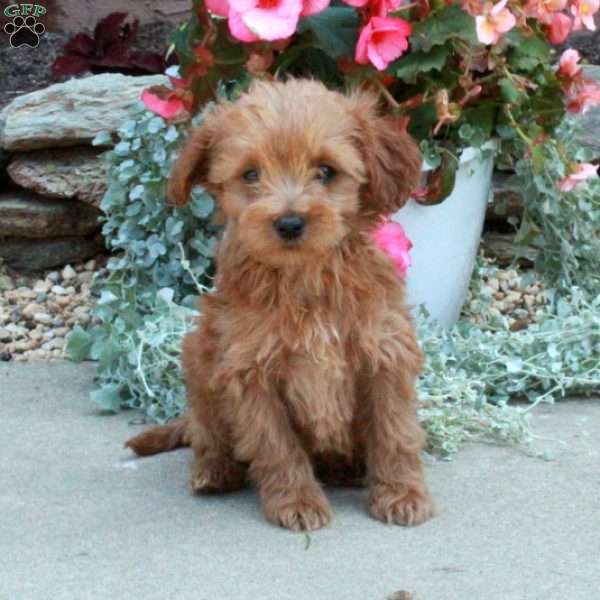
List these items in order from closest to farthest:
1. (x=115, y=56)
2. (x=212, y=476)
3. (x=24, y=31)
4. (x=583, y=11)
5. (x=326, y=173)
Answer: (x=326, y=173) < (x=212, y=476) < (x=583, y=11) < (x=115, y=56) < (x=24, y=31)

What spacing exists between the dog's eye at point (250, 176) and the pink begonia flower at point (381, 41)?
1.06 m

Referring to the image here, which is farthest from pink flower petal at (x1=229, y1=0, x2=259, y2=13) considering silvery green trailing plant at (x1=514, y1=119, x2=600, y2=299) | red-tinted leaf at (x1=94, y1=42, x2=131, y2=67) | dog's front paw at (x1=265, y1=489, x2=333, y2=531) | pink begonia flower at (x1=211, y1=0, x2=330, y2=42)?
red-tinted leaf at (x1=94, y1=42, x2=131, y2=67)

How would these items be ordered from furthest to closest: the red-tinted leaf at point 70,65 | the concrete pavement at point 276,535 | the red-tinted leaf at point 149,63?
1. the red-tinted leaf at point 70,65
2. the red-tinted leaf at point 149,63
3. the concrete pavement at point 276,535

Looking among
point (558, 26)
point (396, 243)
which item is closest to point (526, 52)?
point (558, 26)

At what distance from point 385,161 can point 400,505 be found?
42.2 inches

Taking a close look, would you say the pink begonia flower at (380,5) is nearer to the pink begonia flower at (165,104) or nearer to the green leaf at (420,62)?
the green leaf at (420,62)

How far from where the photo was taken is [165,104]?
5.13 meters

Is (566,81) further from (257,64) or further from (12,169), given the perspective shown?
(12,169)

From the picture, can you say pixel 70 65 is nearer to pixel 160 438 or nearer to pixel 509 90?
pixel 509 90

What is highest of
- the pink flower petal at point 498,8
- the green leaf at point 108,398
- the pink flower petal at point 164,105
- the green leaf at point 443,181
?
the pink flower petal at point 498,8

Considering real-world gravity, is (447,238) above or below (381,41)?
below

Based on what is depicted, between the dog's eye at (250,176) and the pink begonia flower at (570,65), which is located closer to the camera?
the dog's eye at (250,176)

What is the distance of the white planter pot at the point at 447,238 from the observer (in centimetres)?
558

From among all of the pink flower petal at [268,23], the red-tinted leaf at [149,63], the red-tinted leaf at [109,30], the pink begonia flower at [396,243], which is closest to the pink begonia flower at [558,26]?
the pink begonia flower at [396,243]
